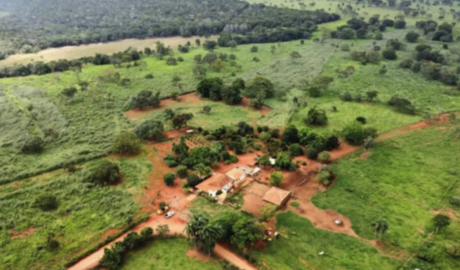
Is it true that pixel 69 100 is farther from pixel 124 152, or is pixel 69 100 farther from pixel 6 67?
pixel 6 67

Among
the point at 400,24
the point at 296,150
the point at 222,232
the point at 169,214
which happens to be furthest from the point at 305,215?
the point at 400,24

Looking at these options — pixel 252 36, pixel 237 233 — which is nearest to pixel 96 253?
pixel 237 233

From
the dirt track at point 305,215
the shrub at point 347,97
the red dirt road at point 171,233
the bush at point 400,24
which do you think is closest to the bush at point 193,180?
the dirt track at point 305,215

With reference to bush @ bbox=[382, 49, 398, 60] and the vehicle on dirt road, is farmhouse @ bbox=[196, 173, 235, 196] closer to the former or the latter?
the vehicle on dirt road

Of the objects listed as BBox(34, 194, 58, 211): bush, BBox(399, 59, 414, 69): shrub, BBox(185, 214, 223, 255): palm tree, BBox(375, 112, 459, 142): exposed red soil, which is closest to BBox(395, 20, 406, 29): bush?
BBox(399, 59, 414, 69): shrub

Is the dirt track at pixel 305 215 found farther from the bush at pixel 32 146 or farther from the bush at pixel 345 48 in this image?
the bush at pixel 345 48

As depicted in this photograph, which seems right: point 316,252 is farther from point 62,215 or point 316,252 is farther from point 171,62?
point 171,62
